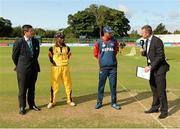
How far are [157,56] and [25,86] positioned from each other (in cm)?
308

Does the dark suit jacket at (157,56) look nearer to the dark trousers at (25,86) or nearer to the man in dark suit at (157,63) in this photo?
the man in dark suit at (157,63)

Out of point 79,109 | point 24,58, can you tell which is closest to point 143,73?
point 79,109

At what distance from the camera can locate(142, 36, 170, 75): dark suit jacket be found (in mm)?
8570

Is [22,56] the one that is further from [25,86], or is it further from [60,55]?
[60,55]

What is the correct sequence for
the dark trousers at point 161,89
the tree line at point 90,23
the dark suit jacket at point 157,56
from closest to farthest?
the dark suit jacket at point 157,56 < the dark trousers at point 161,89 < the tree line at point 90,23

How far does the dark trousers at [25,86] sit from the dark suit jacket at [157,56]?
2.76 m

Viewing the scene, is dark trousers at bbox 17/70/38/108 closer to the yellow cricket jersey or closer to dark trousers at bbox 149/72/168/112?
the yellow cricket jersey

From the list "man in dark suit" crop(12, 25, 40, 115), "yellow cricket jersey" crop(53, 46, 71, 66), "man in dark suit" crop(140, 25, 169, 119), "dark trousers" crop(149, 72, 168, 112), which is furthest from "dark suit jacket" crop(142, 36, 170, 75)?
"man in dark suit" crop(12, 25, 40, 115)

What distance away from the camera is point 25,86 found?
9305 mm

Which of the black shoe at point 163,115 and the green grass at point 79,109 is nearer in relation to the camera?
the green grass at point 79,109

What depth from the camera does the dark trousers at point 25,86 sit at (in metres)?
9.20

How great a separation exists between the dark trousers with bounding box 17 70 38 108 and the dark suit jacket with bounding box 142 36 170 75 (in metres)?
2.76

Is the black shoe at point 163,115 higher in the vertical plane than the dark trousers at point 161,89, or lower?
lower

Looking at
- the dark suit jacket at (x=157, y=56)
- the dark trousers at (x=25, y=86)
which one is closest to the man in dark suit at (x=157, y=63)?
the dark suit jacket at (x=157, y=56)
